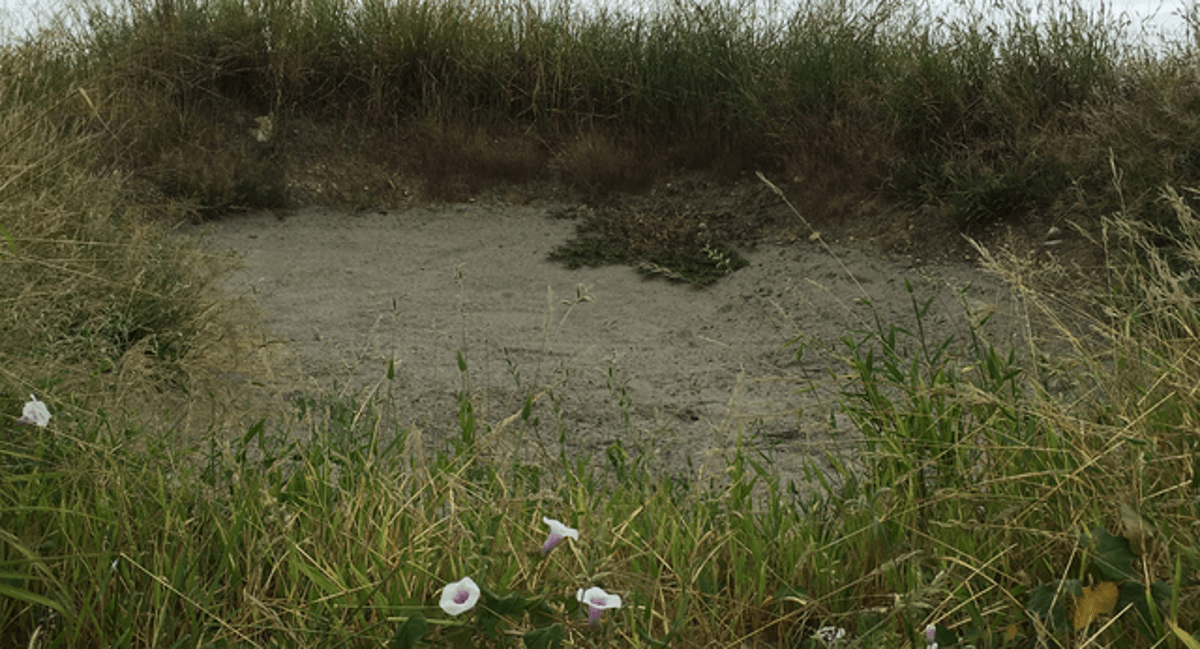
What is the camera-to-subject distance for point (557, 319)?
555cm

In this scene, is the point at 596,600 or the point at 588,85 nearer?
the point at 596,600

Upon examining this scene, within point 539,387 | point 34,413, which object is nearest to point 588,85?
point 539,387

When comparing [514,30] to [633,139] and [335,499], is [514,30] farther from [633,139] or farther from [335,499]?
[335,499]

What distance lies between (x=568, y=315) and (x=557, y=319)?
2.49ft

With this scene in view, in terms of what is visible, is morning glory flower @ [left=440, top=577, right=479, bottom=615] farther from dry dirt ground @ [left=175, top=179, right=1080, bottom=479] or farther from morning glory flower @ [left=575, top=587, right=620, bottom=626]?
dry dirt ground @ [left=175, top=179, right=1080, bottom=479]

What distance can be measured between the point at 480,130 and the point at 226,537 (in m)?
6.44

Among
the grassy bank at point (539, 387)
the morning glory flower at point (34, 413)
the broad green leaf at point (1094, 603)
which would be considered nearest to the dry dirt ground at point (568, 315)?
the grassy bank at point (539, 387)

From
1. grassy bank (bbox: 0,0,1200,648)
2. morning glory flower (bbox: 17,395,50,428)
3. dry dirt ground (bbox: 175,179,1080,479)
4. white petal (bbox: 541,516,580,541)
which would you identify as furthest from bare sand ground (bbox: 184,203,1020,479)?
white petal (bbox: 541,516,580,541)

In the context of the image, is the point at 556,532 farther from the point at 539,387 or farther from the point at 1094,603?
the point at 539,387

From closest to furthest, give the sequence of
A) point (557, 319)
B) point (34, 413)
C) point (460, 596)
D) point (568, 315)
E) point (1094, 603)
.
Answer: point (460, 596) < point (1094, 603) < point (34, 413) < point (568, 315) < point (557, 319)

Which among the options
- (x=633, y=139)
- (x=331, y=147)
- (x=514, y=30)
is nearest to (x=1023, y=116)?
(x=633, y=139)

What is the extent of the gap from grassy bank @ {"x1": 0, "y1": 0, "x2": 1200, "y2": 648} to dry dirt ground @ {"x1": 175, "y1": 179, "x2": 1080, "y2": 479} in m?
0.26

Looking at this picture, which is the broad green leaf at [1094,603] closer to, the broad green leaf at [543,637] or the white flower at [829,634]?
the white flower at [829,634]

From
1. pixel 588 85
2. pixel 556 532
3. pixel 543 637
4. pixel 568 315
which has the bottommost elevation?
pixel 568 315
